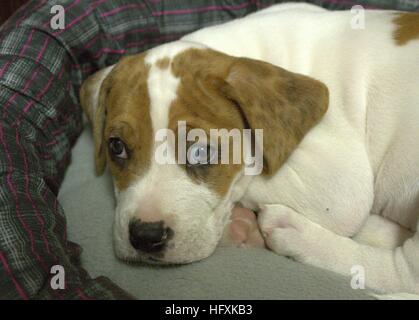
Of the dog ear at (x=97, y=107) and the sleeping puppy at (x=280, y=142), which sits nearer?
the sleeping puppy at (x=280, y=142)

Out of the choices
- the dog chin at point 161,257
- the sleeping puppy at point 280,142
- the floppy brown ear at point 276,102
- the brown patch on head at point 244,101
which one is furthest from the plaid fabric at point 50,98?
the floppy brown ear at point 276,102

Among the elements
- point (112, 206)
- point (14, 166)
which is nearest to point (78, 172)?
point (112, 206)

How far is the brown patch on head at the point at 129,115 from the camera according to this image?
223 cm

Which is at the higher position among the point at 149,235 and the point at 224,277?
the point at 149,235

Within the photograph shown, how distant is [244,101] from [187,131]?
0.87ft

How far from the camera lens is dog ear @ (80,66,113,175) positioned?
2.54 metres

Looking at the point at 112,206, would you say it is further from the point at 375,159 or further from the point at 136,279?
the point at 375,159

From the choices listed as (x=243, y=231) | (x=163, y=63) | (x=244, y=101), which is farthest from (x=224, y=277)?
(x=163, y=63)

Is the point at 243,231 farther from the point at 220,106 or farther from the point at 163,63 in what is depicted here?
the point at 163,63

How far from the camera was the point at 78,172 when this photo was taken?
313 centimetres

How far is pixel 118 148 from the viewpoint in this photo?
233cm

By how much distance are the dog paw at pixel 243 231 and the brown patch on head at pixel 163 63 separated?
0.76m

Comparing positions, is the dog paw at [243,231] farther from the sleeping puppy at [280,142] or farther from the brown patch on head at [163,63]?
the brown patch on head at [163,63]
